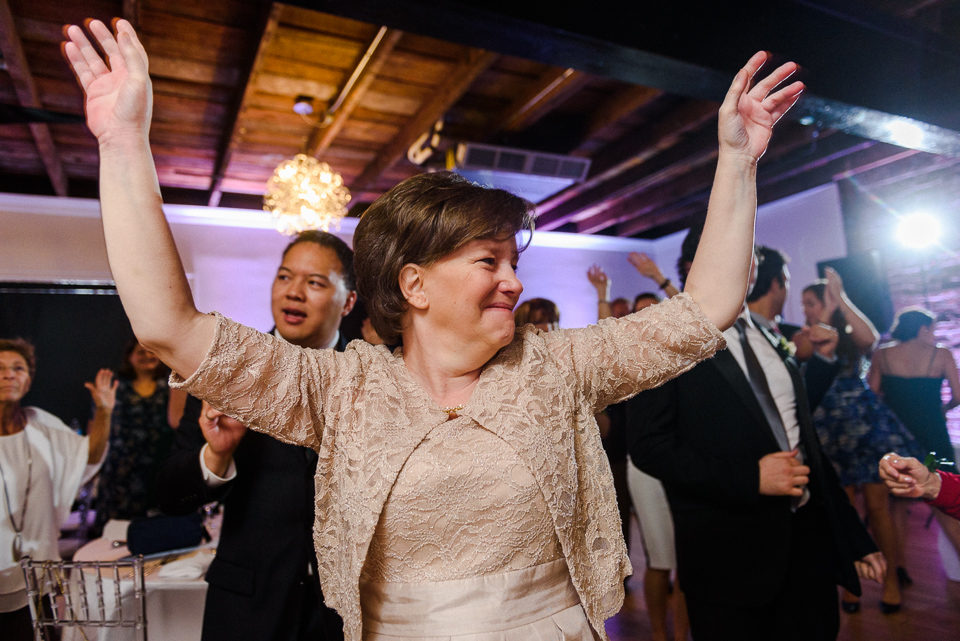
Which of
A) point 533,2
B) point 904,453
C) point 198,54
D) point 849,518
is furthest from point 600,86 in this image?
point 849,518

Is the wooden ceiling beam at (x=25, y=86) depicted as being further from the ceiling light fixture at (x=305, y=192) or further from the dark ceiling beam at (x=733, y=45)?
the dark ceiling beam at (x=733, y=45)

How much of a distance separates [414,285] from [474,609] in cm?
58

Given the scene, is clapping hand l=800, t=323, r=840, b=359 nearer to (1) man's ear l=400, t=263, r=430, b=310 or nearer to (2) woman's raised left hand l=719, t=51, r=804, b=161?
(2) woman's raised left hand l=719, t=51, r=804, b=161

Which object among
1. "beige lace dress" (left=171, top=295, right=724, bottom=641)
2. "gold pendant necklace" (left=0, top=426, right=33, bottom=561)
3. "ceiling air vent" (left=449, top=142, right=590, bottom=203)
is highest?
"ceiling air vent" (left=449, top=142, right=590, bottom=203)

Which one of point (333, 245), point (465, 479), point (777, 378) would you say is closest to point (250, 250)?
point (333, 245)

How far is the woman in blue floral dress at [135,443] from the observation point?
4.02 metres

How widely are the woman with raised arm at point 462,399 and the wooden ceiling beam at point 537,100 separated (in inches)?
118

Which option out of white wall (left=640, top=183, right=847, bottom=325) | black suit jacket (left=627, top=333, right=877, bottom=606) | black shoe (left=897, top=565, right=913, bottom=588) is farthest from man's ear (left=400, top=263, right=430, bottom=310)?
white wall (left=640, top=183, right=847, bottom=325)

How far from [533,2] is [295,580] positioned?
212 cm

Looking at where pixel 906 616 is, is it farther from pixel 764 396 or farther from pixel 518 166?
pixel 518 166

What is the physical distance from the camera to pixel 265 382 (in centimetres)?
99

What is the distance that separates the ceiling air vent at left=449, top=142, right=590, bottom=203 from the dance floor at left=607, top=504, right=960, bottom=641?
10.0 feet

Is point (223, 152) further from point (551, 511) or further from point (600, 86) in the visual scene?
point (551, 511)

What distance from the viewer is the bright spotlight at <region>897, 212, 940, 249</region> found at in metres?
5.81
